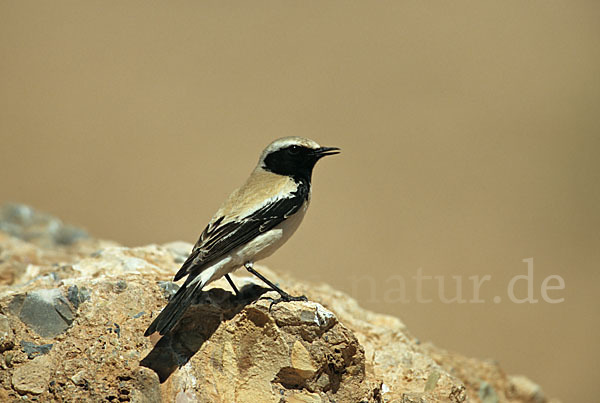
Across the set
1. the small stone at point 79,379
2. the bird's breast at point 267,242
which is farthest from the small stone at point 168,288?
the small stone at point 79,379

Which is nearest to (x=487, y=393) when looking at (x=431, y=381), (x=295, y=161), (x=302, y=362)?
(x=431, y=381)

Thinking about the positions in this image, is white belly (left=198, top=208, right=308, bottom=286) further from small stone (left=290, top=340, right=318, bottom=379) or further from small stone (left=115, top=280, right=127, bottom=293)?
small stone (left=290, top=340, right=318, bottom=379)

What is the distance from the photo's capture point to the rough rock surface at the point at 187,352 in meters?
4.73

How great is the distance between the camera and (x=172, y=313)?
15.6 ft

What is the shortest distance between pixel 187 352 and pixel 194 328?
9.0 inches

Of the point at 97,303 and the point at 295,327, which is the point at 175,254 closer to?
the point at 97,303

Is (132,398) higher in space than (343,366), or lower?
lower

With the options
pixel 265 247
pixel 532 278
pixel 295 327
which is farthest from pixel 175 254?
pixel 532 278

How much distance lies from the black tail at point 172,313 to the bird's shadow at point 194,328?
0.89 ft

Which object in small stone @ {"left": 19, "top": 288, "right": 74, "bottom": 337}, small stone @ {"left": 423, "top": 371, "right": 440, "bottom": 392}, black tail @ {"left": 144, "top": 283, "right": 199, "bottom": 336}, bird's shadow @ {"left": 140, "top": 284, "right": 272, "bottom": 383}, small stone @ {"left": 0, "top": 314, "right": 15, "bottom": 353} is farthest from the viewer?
small stone @ {"left": 423, "top": 371, "right": 440, "bottom": 392}

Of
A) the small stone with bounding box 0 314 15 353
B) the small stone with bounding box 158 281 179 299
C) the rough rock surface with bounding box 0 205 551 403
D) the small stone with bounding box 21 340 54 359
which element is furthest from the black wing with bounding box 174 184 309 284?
the small stone with bounding box 0 314 15 353

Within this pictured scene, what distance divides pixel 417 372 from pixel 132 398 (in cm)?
255

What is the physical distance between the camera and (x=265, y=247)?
5.55 metres

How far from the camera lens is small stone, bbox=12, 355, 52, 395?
472cm
